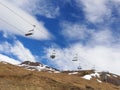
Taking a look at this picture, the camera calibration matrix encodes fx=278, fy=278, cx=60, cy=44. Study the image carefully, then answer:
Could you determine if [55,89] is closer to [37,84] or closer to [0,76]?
[37,84]

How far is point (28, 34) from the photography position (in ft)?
128

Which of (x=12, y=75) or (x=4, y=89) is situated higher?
(x=12, y=75)

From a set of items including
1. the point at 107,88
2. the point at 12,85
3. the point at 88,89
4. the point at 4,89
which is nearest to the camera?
the point at 4,89

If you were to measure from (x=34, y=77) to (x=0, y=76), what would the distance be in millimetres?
11386

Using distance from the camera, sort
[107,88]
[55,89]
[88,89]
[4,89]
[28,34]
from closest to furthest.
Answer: [28,34] < [4,89] < [55,89] < [88,89] < [107,88]

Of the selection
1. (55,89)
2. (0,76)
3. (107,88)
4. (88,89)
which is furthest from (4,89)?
(107,88)

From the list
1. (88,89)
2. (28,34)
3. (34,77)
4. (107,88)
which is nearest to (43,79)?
(34,77)

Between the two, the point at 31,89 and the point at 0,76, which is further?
the point at 0,76

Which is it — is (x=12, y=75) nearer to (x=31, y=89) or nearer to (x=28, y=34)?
(x=31, y=89)

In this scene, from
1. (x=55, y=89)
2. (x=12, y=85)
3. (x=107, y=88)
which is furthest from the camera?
(x=107, y=88)

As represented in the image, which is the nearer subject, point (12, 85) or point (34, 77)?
point (12, 85)

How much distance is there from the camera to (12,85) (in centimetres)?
8719

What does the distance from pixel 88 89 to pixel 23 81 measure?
24.5 metres

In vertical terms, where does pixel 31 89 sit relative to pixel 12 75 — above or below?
below
